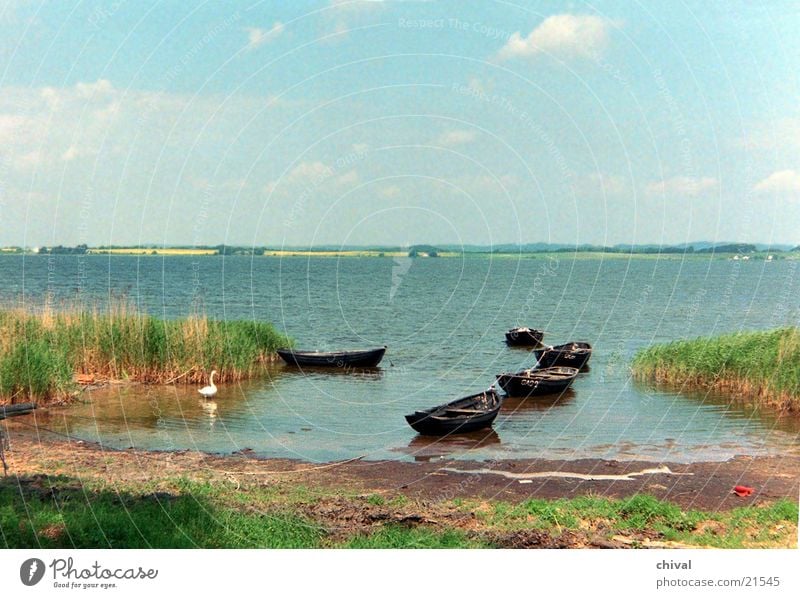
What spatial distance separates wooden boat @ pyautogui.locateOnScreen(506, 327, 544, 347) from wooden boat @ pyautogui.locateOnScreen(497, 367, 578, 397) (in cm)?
1477

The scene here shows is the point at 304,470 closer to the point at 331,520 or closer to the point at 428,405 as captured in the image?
the point at 331,520

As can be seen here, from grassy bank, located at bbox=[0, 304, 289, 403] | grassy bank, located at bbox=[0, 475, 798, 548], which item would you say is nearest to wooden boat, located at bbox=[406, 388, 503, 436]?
grassy bank, located at bbox=[0, 475, 798, 548]

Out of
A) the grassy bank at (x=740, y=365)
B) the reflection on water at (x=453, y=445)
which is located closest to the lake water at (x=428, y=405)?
the reflection on water at (x=453, y=445)

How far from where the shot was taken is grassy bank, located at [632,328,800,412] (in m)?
24.2

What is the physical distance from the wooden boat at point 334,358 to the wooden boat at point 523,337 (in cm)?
1120

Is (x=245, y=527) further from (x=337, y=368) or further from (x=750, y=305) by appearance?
(x=750, y=305)

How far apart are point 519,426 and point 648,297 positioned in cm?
5812

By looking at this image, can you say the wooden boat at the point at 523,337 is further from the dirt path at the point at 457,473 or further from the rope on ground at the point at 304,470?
the rope on ground at the point at 304,470

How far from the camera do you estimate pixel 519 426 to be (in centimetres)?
2358

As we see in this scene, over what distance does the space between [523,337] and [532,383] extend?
662 inches

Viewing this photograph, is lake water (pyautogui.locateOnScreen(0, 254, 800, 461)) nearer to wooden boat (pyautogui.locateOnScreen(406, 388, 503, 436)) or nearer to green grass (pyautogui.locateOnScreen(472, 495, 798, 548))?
wooden boat (pyautogui.locateOnScreen(406, 388, 503, 436))

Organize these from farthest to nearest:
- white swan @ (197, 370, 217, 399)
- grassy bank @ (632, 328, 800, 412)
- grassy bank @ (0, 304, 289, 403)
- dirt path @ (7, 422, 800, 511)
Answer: grassy bank @ (0, 304, 289, 403)
white swan @ (197, 370, 217, 399)
grassy bank @ (632, 328, 800, 412)
dirt path @ (7, 422, 800, 511)

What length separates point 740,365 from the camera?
87.5 ft

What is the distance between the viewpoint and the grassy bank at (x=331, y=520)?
1062 centimetres
